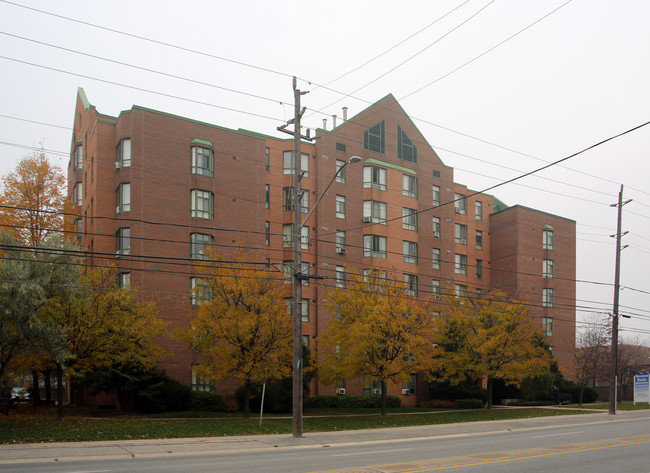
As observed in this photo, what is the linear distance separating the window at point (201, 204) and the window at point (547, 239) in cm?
3638

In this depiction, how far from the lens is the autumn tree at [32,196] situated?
127 ft

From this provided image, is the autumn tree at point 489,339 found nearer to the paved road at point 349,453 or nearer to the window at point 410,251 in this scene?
the window at point 410,251

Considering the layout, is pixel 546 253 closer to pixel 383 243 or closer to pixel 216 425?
pixel 383 243

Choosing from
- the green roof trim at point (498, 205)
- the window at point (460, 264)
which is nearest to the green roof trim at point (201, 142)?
the window at point (460, 264)

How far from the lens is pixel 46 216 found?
132 feet

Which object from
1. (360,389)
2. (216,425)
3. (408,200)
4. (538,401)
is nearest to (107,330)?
(216,425)

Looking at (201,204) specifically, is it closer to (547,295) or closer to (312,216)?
(312,216)

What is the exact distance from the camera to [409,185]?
52938 millimetres

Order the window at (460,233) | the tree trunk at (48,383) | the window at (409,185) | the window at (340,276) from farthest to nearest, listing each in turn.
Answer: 1. the window at (460,233)
2. the window at (409,185)
3. the window at (340,276)
4. the tree trunk at (48,383)

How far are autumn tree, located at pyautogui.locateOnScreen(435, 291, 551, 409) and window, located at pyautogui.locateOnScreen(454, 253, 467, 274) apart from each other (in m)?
15.7

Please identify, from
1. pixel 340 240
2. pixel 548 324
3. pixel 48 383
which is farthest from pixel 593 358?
pixel 48 383

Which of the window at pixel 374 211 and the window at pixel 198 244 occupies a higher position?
the window at pixel 374 211

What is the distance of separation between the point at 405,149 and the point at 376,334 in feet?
78.8

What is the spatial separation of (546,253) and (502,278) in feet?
17.0
